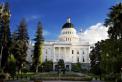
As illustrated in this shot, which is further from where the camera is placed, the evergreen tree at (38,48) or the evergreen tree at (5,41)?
the evergreen tree at (38,48)

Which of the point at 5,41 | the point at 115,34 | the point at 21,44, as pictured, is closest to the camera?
the point at 115,34

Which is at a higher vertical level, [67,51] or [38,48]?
[67,51]

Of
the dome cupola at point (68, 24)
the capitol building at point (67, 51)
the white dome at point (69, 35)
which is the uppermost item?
the dome cupola at point (68, 24)

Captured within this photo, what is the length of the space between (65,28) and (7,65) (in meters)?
86.2

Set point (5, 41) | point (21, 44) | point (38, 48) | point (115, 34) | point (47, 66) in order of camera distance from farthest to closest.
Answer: point (47, 66) → point (38, 48) → point (21, 44) → point (5, 41) → point (115, 34)

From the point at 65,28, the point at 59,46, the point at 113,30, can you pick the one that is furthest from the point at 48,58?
the point at 113,30

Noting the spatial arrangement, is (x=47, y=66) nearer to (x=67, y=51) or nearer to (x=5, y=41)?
(x=67, y=51)

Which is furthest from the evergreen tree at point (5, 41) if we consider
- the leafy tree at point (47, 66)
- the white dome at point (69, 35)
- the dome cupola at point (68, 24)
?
the dome cupola at point (68, 24)

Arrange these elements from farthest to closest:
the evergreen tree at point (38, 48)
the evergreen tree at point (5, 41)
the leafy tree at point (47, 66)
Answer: the leafy tree at point (47, 66) < the evergreen tree at point (38, 48) < the evergreen tree at point (5, 41)

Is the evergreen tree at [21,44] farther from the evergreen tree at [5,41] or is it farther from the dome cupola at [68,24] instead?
the dome cupola at [68,24]

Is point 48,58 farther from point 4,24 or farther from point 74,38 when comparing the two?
point 4,24

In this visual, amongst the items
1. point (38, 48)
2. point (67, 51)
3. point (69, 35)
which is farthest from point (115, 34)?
point (69, 35)

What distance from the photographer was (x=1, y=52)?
6153 centimetres

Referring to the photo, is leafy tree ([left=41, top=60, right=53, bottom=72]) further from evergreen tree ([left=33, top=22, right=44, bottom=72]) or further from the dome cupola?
the dome cupola
